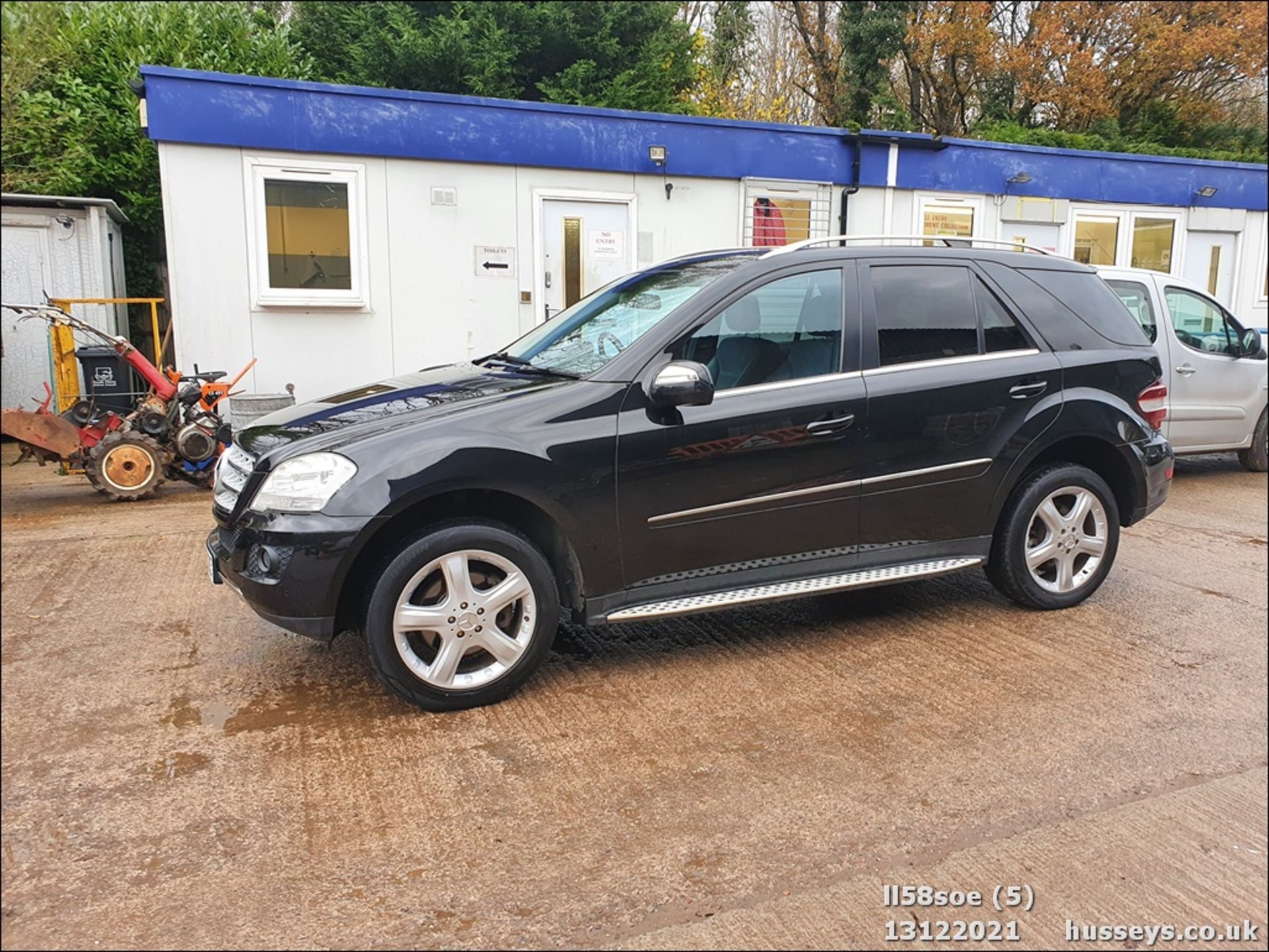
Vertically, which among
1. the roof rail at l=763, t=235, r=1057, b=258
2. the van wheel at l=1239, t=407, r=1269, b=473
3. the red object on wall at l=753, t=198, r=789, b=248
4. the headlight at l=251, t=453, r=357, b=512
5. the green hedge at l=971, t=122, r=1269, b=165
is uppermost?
the green hedge at l=971, t=122, r=1269, b=165

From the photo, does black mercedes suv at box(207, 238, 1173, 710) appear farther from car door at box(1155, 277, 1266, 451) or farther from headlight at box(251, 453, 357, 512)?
car door at box(1155, 277, 1266, 451)

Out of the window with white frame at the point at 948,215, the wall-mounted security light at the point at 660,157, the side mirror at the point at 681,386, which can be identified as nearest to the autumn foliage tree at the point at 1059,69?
the window with white frame at the point at 948,215

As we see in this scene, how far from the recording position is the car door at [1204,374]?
8039 mm

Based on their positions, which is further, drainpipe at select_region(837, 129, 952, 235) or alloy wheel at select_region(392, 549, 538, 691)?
drainpipe at select_region(837, 129, 952, 235)

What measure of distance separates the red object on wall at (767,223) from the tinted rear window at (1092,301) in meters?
6.37

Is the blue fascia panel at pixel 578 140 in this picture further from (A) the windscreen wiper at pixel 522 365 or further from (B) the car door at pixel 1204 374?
(A) the windscreen wiper at pixel 522 365

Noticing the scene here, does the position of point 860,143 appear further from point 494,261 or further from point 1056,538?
point 1056,538

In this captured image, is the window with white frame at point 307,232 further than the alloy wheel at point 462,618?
Yes

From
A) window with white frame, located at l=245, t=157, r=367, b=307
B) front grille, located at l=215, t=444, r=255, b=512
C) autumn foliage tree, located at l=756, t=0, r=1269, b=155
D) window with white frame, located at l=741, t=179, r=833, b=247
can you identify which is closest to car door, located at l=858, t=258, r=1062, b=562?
front grille, located at l=215, t=444, r=255, b=512

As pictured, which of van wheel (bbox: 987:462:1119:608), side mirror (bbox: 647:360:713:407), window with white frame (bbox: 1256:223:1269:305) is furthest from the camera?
window with white frame (bbox: 1256:223:1269:305)

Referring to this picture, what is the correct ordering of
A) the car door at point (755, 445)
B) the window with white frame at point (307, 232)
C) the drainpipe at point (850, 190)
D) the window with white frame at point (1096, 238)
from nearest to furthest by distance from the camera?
1. the car door at point (755, 445)
2. the window with white frame at point (307, 232)
3. the drainpipe at point (850, 190)
4. the window with white frame at point (1096, 238)

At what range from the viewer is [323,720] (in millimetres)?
3516

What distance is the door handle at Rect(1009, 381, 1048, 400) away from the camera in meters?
4.48

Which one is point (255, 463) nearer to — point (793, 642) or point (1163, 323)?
point (793, 642)
